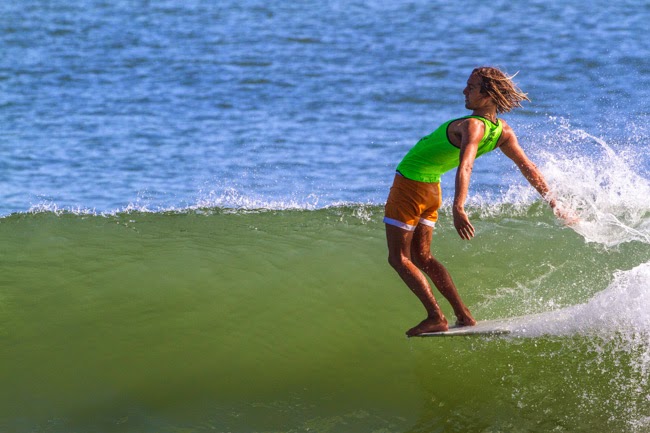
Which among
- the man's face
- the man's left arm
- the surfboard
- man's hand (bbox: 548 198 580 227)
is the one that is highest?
the man's face

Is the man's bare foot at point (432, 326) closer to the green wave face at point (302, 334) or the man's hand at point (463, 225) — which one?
the green wave face at point (302, 334)

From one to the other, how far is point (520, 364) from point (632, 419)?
0.90m

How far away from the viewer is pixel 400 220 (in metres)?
5.66

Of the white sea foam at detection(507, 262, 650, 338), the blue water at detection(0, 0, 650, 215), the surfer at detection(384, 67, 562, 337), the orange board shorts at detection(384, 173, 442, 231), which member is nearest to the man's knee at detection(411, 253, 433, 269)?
the surfer at detection(384, 67, 562, 337)

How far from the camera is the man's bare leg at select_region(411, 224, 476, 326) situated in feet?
19.3

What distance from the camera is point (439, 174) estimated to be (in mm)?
5738

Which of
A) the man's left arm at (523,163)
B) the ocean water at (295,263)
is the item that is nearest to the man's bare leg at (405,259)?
the ocean water at (295,263)

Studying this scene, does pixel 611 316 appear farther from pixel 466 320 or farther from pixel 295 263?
pixel 295 263

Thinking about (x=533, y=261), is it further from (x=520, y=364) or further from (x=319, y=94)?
(x=319, y=94)

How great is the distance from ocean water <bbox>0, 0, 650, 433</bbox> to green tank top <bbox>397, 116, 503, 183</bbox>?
906 mm

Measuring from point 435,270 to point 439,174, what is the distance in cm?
63

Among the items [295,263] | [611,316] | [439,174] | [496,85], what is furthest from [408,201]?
[295,263]

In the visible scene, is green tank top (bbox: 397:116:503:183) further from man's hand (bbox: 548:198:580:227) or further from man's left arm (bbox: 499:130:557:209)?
man's hand (bbox: 548:198:580:227)

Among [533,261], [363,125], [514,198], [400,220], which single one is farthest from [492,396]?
[363,125]
